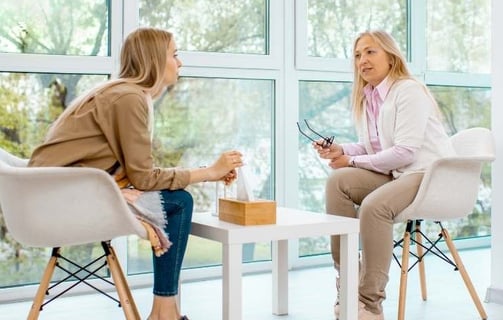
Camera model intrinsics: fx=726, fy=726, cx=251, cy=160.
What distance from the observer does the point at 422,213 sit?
8.78 feet

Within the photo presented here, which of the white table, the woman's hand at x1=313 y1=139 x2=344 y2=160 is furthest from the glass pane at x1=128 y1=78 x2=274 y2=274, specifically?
the white table

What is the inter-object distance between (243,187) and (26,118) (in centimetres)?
130

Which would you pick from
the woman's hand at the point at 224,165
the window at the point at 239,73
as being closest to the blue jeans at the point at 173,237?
the woman's hand at the point at 224,165

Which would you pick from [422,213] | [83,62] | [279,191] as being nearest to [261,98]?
[279,191]

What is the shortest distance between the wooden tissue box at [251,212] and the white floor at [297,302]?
2.23ft

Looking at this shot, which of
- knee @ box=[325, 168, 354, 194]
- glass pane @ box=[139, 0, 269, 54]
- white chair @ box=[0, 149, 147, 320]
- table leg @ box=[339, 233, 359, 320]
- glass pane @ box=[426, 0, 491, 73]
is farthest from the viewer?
glass pane @ box=[426, 0, 491, 73]

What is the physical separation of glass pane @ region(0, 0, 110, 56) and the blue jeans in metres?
1.29

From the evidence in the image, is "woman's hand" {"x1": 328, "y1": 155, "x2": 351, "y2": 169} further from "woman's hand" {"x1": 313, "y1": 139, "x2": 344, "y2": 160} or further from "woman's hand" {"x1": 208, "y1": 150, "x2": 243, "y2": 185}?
"woman's hand" {"x1": 208, "y1": 150, "x2": 243, "y2": 185}

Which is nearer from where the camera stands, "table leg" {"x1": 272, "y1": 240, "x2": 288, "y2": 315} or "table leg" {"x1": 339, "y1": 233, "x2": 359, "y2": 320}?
"table leg" {"x1": 339, "y1": 233, "x2": 359, "y2": 320}

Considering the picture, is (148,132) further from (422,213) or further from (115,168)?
(422,213)

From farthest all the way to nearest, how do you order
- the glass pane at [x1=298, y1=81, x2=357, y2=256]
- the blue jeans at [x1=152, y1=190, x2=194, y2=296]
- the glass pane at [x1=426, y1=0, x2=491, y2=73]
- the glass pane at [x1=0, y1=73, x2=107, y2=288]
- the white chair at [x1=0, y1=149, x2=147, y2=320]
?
the glass pane at [x1=426, y1=0, x2=491, y2=73], the glass pane at [x1=298, y1=81, x2=357, y2=256], the glass pane at [x1=0, y1=73, x2=107, y2=288], the blue jeans at [x1=152, y1=190, x2=194, y2=296], the white chair at [x1=0, y1=149, x2=147, y2=320]

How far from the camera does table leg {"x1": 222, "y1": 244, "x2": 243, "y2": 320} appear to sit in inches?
85.1

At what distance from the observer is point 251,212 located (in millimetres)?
2266

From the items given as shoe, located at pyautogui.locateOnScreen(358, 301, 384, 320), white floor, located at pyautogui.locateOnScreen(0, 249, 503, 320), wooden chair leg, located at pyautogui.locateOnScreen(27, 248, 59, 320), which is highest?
wooden chair leg, located at pyautogui.locateOnScreen(27, 248, 59, 320)
